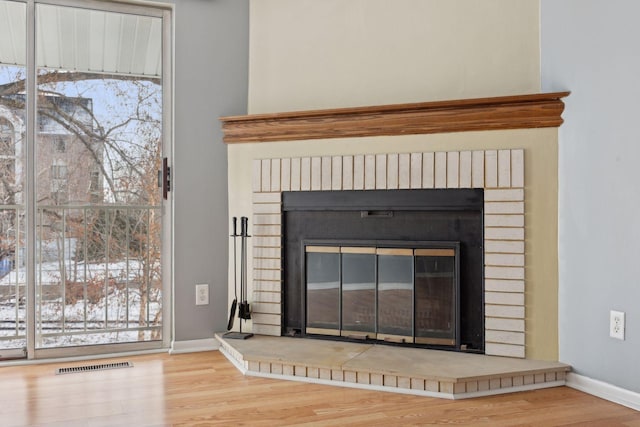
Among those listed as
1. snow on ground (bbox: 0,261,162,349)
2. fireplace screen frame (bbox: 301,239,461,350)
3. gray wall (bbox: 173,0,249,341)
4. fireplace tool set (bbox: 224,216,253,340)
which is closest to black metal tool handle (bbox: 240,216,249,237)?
fireplace tool set (bbox: 224,216,253,340)

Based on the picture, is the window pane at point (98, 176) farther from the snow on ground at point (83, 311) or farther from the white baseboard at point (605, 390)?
the white baseboard at point (605, 390)

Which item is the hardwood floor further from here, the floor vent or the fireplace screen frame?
the fireplace screen frame

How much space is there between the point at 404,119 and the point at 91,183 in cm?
181

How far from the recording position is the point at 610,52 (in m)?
2.46

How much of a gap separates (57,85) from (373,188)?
1.88 meters

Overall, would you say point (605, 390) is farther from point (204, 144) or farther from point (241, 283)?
point (204, 144)

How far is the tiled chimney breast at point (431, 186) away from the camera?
280cm

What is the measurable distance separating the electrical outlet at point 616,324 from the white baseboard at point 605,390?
229 mm

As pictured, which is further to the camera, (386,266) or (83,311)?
(83,311)

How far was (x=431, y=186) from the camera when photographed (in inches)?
116

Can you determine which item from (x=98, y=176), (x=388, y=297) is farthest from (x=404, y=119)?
(x=98, y=176)

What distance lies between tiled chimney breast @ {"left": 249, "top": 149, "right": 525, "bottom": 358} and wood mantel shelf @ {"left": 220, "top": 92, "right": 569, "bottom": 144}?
0.45 ft

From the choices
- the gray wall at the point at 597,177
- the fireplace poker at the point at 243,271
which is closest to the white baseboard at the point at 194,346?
the fireplace poker at the point at 243,271

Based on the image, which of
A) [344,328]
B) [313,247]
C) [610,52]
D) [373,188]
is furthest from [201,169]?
[610,52]
